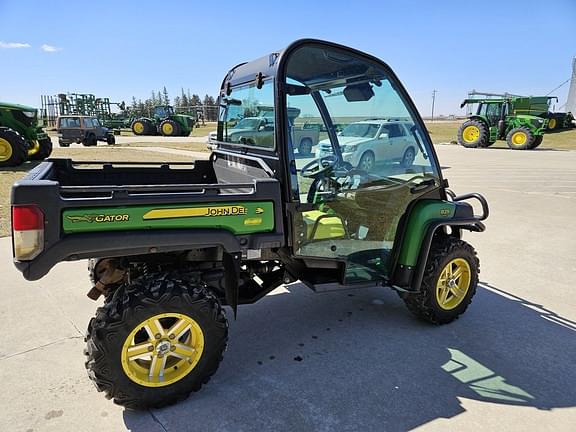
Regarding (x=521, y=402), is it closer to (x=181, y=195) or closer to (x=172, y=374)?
(x=172, y=374)

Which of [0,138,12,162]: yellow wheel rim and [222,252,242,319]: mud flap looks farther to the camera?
[0,138,12,162]: yellow wheel rim

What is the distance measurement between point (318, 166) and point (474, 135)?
72.9ft

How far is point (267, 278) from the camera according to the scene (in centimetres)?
318

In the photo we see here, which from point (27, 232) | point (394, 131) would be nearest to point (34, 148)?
point (27, 232)

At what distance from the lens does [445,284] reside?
11.1 ft

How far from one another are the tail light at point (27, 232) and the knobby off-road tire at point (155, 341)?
0.49 meters

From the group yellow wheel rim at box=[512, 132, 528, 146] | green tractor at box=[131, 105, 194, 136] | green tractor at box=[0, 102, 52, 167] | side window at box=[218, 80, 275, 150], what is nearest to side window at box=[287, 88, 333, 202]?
side window at box=[218, 80, 275, 150]

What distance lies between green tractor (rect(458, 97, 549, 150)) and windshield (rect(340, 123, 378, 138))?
70.5 feet

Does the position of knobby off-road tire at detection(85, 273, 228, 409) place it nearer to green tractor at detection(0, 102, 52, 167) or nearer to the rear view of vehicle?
green tractor at detection(0, 102, 52, 167)

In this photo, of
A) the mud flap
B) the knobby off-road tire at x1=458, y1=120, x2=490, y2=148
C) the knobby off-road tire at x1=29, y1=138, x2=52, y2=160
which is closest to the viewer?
the mud flap

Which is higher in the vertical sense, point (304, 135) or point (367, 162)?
point (304, 135)

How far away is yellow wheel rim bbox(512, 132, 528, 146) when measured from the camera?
21089 millimetres

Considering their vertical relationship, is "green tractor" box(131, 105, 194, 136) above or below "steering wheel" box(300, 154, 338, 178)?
above

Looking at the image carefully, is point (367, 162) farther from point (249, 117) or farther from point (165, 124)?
point (165, 124)
